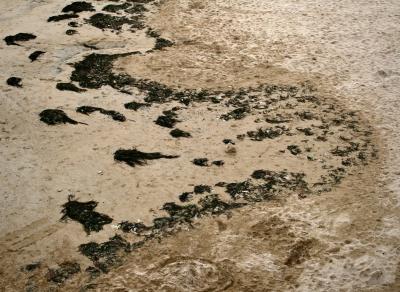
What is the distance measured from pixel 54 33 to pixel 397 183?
23.1 feet

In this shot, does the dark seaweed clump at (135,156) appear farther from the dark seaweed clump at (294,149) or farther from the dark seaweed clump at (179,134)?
the dark seaweed clump at (294,149)

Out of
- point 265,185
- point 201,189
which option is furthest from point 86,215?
point 265,185

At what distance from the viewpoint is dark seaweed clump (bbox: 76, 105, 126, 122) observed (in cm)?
714

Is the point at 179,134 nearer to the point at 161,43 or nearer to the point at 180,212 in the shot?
the point at 180,212

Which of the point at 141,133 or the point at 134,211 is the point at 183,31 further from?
the point at 134,211

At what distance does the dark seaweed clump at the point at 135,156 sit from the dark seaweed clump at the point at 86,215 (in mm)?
837

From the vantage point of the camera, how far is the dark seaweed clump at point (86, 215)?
538cm

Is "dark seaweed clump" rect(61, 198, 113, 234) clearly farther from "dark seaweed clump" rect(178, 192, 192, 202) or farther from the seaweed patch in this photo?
the seaweed patch

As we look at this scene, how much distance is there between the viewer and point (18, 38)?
30.7ft

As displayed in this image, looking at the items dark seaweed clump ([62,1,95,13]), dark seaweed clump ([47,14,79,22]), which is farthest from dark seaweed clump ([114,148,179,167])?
dark seaweed clump ([62,1,95,13])

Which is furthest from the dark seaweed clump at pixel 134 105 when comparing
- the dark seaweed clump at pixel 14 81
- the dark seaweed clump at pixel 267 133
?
the dark seaweed clump at pixel 14 81

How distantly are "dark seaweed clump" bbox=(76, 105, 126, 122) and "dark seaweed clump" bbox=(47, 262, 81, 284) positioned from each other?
108 inches

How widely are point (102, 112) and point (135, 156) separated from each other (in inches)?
50.6

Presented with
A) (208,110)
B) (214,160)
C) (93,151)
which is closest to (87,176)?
(93,151)
